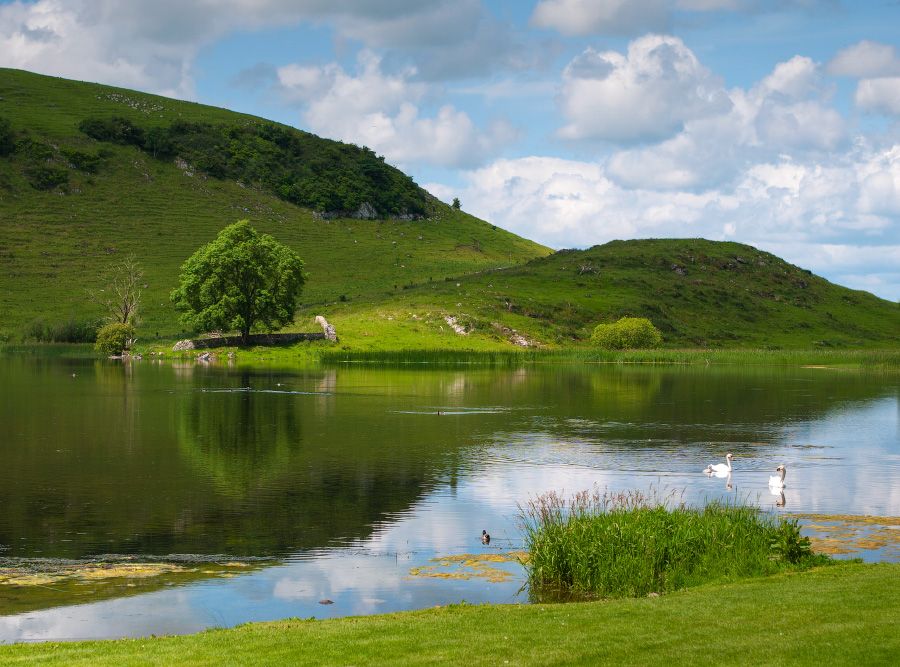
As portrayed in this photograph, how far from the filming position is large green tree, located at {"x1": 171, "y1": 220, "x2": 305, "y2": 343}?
100438 mm

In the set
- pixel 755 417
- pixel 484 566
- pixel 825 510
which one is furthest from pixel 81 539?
pixel 755 417

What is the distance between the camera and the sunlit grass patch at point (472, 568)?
57.3 feet

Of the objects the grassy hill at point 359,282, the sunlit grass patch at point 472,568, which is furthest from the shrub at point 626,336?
the sunlit grass patch at point 472,568

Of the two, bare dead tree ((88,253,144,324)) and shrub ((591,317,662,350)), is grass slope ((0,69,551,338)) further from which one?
shrub ((591,317,662,350))

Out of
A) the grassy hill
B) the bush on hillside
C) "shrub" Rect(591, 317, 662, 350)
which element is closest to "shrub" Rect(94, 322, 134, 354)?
the grassy hill

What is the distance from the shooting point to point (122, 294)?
5458 inches

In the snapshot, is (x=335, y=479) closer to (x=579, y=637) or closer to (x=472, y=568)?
(x=472, y=568)

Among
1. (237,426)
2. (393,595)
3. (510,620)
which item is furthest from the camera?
(237,426)

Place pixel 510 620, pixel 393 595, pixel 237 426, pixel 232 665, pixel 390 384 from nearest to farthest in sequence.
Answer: pixel 232 665
pixel 510 620
pixel 393 595
pixel 237 426
pixel 390 384

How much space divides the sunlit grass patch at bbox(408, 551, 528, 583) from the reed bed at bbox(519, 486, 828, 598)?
63 cm

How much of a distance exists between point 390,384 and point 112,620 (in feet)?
173

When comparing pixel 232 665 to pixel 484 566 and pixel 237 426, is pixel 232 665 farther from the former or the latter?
pixel 237 426

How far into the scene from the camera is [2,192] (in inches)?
6722

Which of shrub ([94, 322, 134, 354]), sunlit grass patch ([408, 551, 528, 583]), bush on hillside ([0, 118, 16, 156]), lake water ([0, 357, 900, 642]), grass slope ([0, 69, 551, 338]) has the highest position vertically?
bush on hillside ([0, 118, 16, 156])
